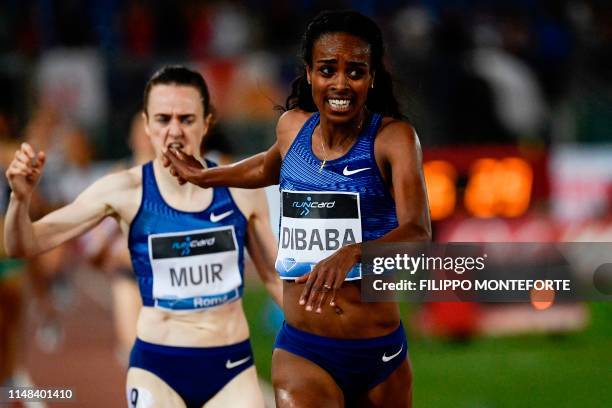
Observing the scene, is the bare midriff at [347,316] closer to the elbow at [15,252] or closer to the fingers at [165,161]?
the fingers at [165,161]

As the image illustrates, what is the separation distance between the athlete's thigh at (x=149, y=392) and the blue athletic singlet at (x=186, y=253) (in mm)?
304

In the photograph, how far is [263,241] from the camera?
5.46 metres

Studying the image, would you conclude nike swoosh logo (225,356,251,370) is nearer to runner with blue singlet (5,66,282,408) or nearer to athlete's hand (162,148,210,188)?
runner with blue singlet (5,66,282,408)

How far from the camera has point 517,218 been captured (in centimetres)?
1042

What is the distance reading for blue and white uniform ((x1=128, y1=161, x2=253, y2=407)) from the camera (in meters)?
5.25

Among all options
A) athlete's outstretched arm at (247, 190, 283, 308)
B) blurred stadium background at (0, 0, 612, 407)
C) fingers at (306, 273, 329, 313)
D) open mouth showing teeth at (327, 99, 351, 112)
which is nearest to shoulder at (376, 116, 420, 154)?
open mouth showing teeth at (327, 99, 351, 112)

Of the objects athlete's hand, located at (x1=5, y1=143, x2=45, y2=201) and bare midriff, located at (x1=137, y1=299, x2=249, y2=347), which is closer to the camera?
athlete's hand, located at (x1=5, y1=143, x2=45, y2=201)

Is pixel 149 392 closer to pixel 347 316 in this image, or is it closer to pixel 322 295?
pixel 347 316

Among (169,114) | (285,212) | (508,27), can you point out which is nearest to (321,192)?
(285,212)

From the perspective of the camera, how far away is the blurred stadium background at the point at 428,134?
991cm

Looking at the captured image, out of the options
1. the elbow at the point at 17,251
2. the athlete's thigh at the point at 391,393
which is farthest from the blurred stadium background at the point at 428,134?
the athlete's thigh at the point at 391,393

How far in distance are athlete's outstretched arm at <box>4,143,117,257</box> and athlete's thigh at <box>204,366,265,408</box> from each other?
890 millimetres

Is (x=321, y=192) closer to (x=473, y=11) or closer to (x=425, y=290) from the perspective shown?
(x=425, y=290)

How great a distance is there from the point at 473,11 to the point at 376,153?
1313cm
